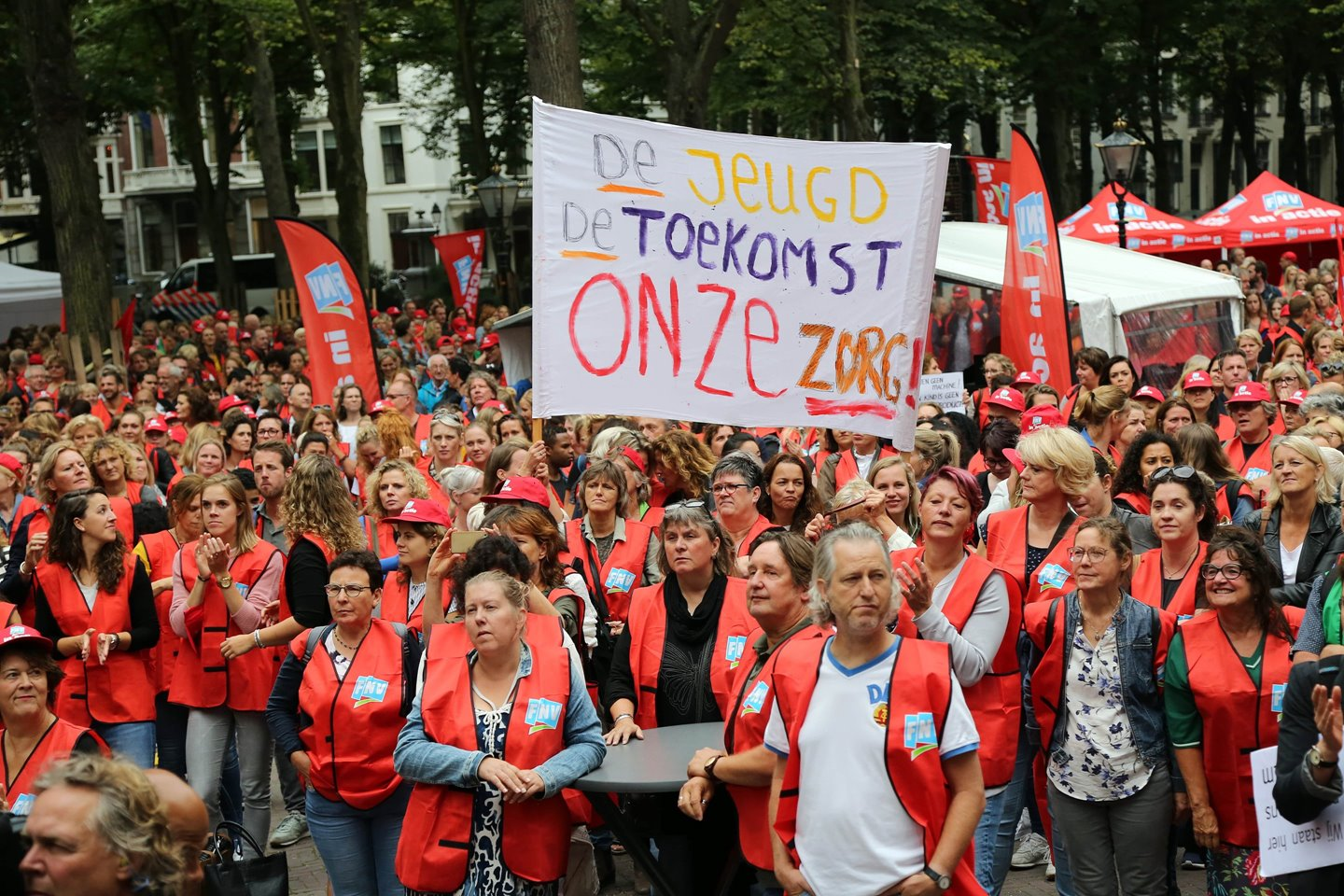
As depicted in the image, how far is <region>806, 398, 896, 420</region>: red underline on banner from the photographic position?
665cm

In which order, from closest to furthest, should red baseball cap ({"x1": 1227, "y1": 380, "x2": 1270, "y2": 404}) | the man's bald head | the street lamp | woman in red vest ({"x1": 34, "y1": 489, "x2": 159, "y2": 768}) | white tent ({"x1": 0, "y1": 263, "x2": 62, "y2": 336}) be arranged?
the man's bald head < woman in red vest ({"x1": 34, "y1": 489, "x2": 159, "y2": 768}) < red baseball cap ({"x1": 1227, "y1": 380, "x2": 1270, "y2": 404}) < the street lamp < white tent ({"x1": 0, "y1": 263, "x2": 62, "y2": 336})

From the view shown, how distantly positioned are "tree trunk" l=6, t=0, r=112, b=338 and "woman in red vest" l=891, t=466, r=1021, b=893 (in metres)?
18.0

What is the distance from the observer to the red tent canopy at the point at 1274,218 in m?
26.3

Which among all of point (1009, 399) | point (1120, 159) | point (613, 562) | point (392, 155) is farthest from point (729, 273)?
point (392, 155)

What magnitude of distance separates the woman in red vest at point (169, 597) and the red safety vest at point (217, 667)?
0.12 meters

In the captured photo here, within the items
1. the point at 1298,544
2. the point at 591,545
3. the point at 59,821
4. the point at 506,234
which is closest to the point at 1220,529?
the point at 1298,544

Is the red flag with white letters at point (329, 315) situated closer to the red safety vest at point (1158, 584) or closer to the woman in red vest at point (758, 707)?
the red safety vest at point (1158, 584)

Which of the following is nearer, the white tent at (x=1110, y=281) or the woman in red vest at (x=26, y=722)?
the woman in red vest at (x=26, y=722)

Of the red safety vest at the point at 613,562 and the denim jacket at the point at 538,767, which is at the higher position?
the red safety vest at the point at 613,562

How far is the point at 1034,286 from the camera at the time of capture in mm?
12758

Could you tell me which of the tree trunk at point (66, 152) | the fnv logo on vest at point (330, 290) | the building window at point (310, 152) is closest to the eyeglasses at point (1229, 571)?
the fnv logo on vest at point (330, 290)

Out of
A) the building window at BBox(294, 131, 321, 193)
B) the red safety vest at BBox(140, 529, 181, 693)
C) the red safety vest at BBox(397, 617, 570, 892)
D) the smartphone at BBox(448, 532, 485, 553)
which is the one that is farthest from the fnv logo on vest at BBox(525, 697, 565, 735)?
the building window at BBox(294, 131, 321, 193)

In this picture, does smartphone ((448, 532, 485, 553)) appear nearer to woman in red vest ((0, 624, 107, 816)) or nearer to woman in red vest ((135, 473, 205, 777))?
woman in red vest ((0, 624, 107, 816))

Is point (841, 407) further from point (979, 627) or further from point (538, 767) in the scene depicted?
point (538, 767)
